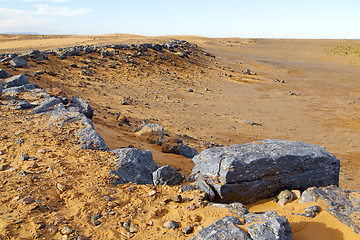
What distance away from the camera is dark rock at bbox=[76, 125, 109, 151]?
512cm

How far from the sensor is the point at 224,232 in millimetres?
2752

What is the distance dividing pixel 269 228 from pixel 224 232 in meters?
0.50

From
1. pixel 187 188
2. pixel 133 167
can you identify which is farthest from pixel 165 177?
pixel 133 167

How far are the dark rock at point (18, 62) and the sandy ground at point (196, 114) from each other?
1.13 feet

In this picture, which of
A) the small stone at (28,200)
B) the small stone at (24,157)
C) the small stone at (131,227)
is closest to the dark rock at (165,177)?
the small stone at (131,227)

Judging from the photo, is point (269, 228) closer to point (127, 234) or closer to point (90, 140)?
point (127, 234)

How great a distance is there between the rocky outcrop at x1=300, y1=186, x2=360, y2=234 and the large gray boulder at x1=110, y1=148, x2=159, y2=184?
2608 mm

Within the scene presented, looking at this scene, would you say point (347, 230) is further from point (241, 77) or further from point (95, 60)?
point (241, 77)

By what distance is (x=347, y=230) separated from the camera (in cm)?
326

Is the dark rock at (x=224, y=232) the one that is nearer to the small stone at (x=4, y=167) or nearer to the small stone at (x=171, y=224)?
the small stone at (x=171, y=224)

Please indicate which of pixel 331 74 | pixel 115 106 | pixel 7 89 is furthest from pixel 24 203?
pixel 331 74

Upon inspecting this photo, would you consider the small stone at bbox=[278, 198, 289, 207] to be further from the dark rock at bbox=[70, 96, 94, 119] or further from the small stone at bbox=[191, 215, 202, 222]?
the dark rock at bbox=[70, 96, 94, 119]

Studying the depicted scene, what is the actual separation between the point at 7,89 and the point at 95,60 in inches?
396

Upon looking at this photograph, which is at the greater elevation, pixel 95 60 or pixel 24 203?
pixel 95 60
